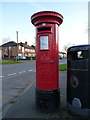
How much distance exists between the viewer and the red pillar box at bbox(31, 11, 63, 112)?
3.44m

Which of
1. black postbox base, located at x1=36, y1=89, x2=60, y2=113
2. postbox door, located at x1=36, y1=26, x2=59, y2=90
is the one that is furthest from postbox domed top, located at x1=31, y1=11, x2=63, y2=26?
black postbox base, located at x1=36, y1=89, x2=60, y2=113

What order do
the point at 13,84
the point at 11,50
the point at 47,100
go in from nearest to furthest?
the point at 47,100 < the point at 13,84 < the point at 11,50

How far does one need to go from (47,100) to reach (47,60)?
98 centimetres

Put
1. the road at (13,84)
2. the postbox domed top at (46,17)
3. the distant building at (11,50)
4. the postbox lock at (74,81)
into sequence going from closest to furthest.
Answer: the postbox lock at (74,81) < the postbox domed top at (46,17) < the road at (13,84) < the distant building at (11,50)

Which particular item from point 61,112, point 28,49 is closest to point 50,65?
point 61,112

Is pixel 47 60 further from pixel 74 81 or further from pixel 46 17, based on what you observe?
pixel 46 17

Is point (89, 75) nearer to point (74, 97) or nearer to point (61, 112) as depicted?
point (74, 97)

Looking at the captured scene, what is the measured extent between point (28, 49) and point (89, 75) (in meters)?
78.7

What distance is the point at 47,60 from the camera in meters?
3.49

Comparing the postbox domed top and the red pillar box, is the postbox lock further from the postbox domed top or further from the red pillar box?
the postbox domed top

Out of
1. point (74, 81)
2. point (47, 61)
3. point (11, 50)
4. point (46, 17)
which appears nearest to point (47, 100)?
point (74, 81)

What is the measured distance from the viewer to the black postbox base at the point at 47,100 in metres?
3.42

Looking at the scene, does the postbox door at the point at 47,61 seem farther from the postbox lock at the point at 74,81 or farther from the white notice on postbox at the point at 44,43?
the postbox lock at the point at 74,81

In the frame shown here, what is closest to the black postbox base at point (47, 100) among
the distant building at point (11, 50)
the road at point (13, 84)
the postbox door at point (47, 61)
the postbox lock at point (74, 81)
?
the postbox door at point (47, 61)
